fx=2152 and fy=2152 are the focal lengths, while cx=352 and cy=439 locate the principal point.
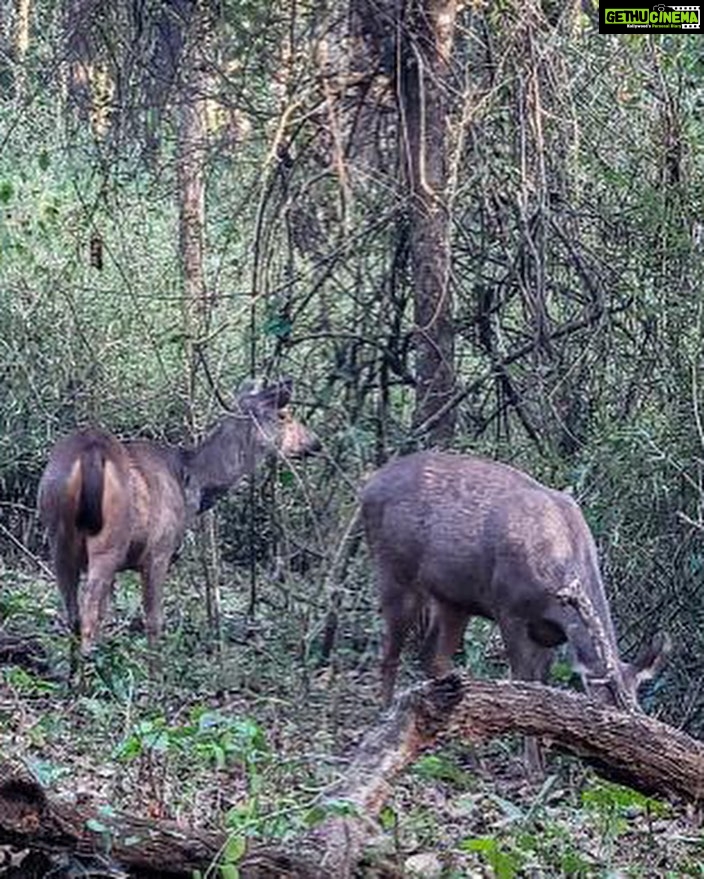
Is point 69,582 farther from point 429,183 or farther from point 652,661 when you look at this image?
point 652,661

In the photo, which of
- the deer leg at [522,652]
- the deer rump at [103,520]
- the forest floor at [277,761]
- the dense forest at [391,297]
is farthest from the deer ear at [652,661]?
the deer rump at [103,520]

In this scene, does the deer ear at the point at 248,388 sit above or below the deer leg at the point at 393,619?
above

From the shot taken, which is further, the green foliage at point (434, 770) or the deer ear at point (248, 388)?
the deer ear at point (248, 388)

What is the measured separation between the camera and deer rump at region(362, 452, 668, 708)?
923cm

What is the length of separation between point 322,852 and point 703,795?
1681 mm

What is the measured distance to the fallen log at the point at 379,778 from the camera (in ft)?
18.4

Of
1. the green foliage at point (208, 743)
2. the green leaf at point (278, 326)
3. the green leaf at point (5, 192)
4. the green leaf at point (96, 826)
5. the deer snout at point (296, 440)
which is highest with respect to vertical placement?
the green leaf at point (5, 192)

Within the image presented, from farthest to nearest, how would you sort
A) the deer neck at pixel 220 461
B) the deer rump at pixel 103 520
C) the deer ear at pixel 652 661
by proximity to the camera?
1. the deer neck at pixel 220 461
2. the deer rump at pixel 103 520
3. the deer ear at pixel 652 661

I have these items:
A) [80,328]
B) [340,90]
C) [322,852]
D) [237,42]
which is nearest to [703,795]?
[322,852]

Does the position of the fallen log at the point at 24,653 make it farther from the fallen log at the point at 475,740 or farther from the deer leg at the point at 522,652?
the fallen log at the point at 475,740

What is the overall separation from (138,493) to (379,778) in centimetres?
517

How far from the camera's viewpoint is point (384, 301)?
10.8 metres

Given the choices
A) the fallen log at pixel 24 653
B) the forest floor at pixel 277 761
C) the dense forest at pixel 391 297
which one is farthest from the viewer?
the fallen log at pixel 24 653

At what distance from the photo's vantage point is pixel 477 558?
962 centimetres
